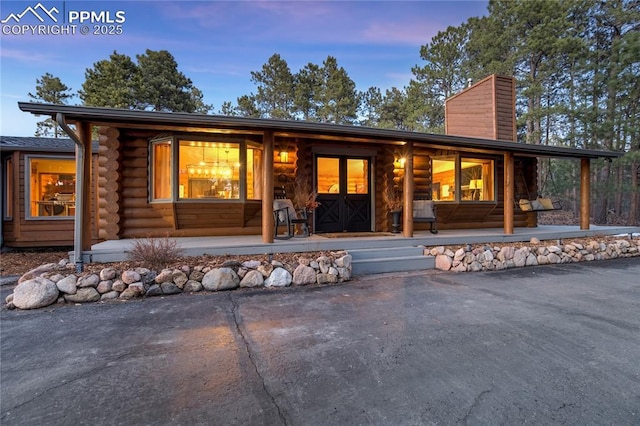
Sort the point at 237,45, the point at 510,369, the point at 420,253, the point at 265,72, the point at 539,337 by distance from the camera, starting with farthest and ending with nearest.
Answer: the point at 265,72 < the point at 237,45 < the point at 420,253 < the point at 539,337 < the point at 510,369

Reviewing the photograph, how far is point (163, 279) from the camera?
13.2 feet

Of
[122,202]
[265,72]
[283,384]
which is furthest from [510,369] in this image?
[265,72]

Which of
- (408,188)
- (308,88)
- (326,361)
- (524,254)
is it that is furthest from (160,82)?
(326,361)

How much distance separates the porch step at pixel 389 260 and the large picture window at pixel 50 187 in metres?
7.34

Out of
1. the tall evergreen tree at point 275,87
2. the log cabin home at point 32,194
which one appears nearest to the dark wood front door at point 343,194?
the log cabin home at point 32,194

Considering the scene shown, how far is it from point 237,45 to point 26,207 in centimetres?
854

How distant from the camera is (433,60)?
665 inches

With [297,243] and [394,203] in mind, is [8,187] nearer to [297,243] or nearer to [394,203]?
[297,243]

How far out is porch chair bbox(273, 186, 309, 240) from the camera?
5.83m

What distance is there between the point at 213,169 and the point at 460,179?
19.4 ft

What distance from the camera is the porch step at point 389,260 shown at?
5223 mm

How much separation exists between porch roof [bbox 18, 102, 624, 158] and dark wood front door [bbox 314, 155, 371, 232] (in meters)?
1.35

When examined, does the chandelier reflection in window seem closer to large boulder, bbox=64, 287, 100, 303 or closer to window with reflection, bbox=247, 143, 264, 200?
window with reflection, bbox=247, 143, 264, 200

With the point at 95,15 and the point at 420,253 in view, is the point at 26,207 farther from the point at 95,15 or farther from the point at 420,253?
the point at 420,253
